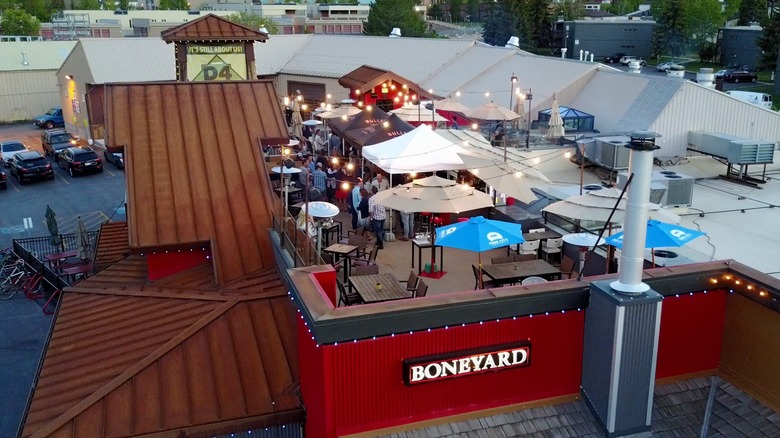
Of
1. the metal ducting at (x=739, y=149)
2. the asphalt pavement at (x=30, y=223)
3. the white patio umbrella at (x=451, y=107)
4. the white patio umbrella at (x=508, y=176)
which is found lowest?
the asphalt pavement at (x=30, y=223)

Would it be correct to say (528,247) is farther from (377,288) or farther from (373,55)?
(373,55)

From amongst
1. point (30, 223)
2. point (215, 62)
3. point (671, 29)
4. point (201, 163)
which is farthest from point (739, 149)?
point (671, 29)

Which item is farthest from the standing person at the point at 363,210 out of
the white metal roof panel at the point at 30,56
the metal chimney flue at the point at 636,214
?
the white metal roof panel at the point at 30,56

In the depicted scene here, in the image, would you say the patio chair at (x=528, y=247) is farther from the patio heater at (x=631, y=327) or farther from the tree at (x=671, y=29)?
the tree at (x=671, y=29)

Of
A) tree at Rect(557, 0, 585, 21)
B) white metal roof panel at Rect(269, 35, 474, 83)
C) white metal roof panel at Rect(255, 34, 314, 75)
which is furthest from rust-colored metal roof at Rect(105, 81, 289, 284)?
tree at Rect(557, 0, 585, 21)

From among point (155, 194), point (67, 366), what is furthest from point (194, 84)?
point (67, 366)

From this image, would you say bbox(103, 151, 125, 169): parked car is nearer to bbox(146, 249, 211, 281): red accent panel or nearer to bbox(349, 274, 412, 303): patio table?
bbox(146, 249, 211, 281): red accent panel
